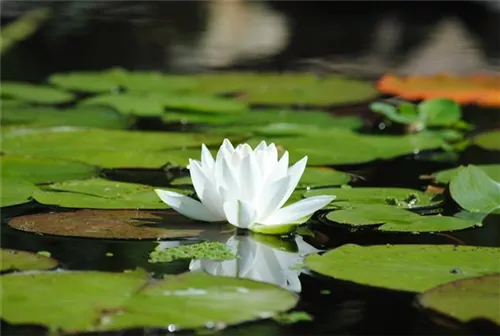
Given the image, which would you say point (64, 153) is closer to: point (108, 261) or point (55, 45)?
point (108, 261)

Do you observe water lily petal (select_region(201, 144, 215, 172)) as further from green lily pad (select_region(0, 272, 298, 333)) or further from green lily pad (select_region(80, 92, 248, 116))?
green lily pad (select_region(80, 92, 248, 116))

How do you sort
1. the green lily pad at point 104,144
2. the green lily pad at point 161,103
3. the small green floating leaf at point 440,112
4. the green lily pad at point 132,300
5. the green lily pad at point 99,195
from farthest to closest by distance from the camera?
the green lily pad at point 161,103 < the small green floating leaf at point 440,112 < the green lily pad at point 104,144 < the green lily pad at point 99,195 < the green lily pad at point 132,300

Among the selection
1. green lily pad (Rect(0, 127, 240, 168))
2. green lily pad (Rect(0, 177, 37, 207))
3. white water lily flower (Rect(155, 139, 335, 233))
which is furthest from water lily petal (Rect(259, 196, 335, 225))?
green lily pad (Rect(0, 127, 240, 168))

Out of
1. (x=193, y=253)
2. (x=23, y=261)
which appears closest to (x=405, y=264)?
(x=193, y=253)

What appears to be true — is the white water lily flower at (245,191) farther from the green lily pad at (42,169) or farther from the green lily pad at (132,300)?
the green lily pad at (42,169)

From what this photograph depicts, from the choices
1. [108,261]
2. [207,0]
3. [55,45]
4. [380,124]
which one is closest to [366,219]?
[108,261]

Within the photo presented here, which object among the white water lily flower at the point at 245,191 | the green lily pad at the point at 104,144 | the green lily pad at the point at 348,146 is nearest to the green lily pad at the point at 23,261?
the white water lily flower at the point at 245,191
